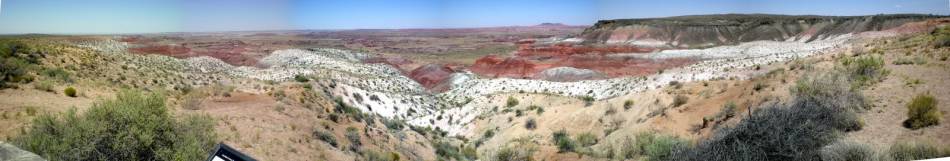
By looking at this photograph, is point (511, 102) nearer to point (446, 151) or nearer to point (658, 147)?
point (446, 151)

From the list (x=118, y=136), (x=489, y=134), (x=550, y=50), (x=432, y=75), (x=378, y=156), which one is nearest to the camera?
(x=118, y=136)

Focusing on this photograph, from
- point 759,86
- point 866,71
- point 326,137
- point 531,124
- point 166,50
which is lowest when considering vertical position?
point 531,124

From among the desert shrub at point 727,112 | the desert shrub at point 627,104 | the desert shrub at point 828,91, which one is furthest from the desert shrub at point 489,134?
the desert shrub at point 828,91

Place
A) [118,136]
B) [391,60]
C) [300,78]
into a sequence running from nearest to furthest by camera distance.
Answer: [118,136] → [300,78] → [391,60]

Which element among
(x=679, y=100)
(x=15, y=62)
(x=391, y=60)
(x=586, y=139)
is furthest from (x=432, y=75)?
(x=15, y=62)

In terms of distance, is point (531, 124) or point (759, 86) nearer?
point (759, 86)

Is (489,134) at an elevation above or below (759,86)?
below

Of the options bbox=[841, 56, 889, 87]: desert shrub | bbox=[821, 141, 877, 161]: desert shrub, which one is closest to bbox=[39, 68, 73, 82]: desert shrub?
bbox=[821, 141, 877, 161]: desert shrub
